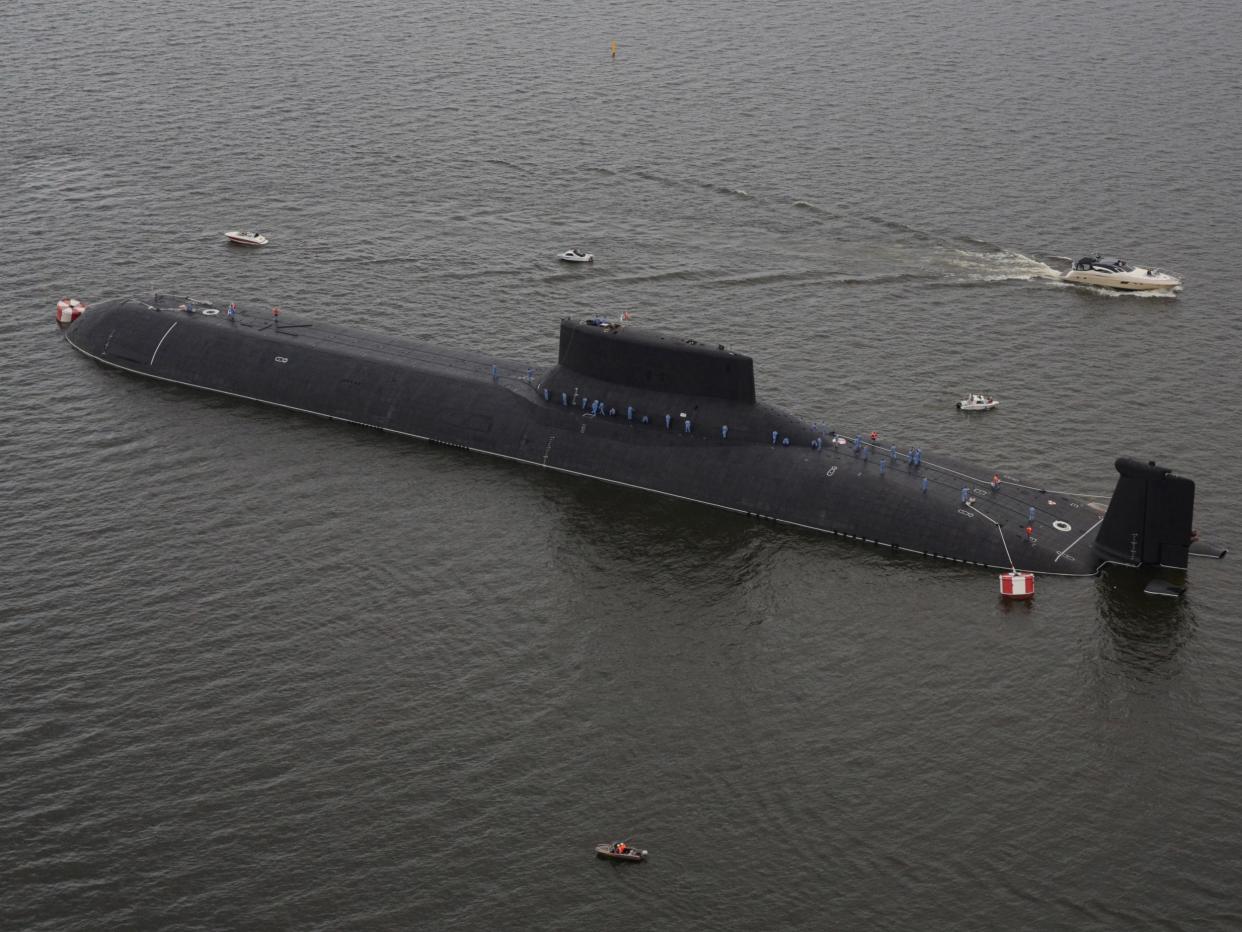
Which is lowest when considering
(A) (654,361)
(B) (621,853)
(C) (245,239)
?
(B) (621,853)

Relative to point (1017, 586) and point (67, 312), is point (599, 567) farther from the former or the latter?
point (67, 312)

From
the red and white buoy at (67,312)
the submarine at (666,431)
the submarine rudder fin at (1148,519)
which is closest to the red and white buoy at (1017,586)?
the submarine at (666,431)

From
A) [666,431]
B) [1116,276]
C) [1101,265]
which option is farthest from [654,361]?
[1101,265]

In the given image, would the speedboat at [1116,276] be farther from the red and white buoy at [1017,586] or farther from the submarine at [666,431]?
the red and white buoy at [1017,586]

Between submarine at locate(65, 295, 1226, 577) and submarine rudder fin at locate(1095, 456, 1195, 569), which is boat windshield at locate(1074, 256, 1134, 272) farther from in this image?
submarine rudder fin at locate(1095, 456, 1195, 569)

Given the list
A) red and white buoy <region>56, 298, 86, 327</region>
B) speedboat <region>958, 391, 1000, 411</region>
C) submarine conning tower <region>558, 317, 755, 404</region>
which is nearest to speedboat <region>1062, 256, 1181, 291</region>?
speedboat <region>958, 391, 1000, 411</region>

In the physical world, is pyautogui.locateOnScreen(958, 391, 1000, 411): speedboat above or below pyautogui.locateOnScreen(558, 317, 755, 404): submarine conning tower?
below
